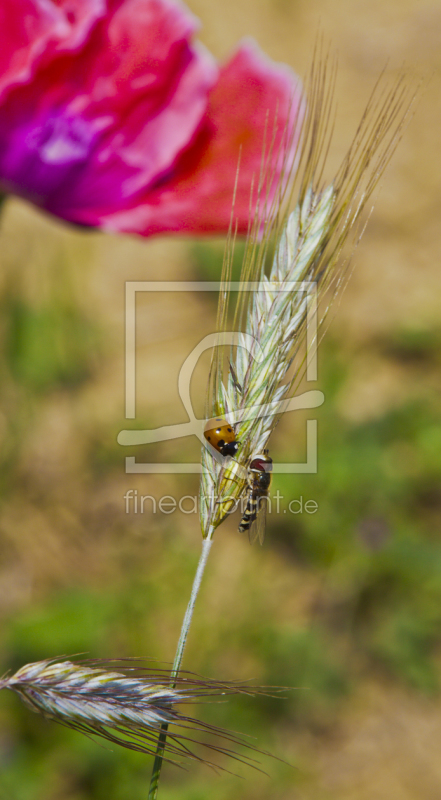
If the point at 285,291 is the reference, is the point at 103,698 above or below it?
below

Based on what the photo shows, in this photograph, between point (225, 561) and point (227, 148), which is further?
point (225, 561)

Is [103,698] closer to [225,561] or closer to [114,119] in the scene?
[114,119]

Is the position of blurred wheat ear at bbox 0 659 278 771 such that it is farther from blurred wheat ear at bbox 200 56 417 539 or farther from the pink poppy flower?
the pink poppy flower

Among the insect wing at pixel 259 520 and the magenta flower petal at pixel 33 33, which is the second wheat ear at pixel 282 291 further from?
the magenta flower petal at pixel 33 33

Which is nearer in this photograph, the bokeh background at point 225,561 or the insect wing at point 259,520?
the insect wing at point 259,520

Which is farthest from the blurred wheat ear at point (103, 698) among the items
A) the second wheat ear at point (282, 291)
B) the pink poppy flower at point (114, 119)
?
the pink poppy flower at point (114, 119)
